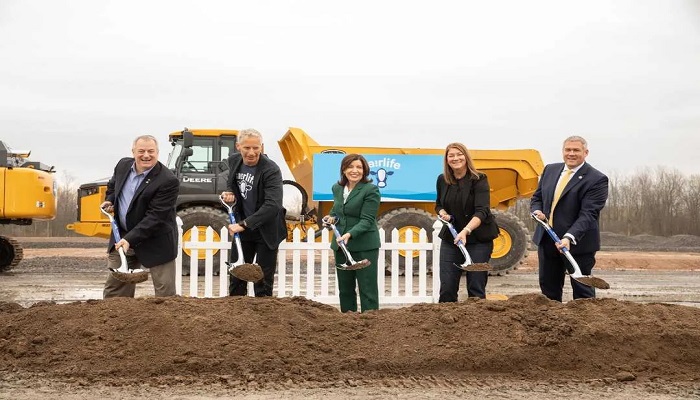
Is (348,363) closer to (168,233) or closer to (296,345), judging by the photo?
(296,345)

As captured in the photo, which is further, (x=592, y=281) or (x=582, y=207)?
(x=582, y=207)

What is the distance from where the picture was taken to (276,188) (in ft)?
20.8

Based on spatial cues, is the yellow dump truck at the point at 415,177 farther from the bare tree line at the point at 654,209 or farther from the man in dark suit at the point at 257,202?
the bare tree line at the point at 654,209

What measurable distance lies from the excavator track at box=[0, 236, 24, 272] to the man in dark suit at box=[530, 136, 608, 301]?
1206 centimetres


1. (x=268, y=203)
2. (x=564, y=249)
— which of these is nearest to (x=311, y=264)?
(x=268, y=203)

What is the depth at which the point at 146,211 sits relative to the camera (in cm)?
566

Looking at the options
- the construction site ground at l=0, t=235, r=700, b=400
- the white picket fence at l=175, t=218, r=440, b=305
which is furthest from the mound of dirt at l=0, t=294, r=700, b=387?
the white picket fence at l=175, t=218, r=440, b=305

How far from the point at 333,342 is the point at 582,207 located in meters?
2.47

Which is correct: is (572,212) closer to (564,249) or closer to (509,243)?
(564,249)

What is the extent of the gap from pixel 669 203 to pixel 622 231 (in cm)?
378

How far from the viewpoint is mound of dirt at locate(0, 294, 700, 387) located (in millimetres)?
4504

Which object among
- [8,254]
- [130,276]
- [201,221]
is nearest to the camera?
[130,276]

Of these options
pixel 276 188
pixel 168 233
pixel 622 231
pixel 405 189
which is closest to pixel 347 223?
pixel 276 188

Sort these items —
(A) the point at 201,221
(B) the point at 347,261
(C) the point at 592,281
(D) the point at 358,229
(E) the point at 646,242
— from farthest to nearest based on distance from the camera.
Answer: (E) the point at 646,242 → (A) the point at 201,221 → (B) the point at 347,261 → (D) the point at 358,229 → (C) the point at 592,281
